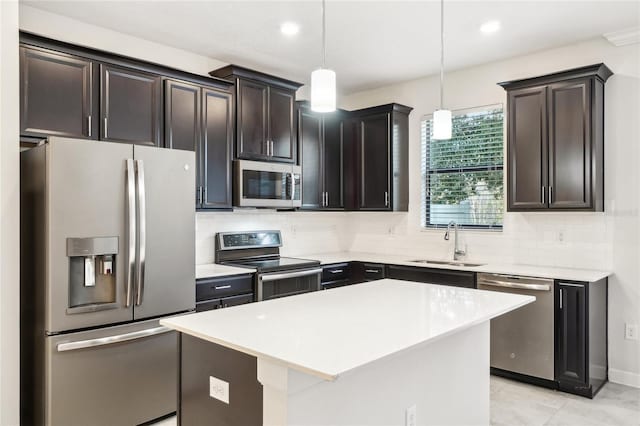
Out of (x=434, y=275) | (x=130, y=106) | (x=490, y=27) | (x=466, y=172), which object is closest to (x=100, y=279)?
(x=130, y=106)

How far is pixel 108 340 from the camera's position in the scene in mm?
2730

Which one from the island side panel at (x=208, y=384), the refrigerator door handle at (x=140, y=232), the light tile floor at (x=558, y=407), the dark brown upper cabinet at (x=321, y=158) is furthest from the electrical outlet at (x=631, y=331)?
the refrigerator door handle at (x=140, y=232)

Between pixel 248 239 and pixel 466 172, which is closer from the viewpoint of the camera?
pixel 248 239

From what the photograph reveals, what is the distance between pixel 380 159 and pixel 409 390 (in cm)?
312

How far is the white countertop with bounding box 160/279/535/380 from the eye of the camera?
4.94 ft

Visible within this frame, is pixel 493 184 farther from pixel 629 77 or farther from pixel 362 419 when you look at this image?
pixel 362 419

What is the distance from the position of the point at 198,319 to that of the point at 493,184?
3.34m

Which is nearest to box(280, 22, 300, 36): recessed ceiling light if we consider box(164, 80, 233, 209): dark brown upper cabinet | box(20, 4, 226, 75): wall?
box(164, 80, 233, 209): dark brown upper cabinet

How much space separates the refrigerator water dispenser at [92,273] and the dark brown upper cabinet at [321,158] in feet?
7.41

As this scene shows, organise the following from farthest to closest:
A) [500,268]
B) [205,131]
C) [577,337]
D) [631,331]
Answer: [500,268]
[205,131]
[631,331]
[577,337]

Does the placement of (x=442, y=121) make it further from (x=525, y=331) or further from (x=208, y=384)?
(x=525, y=331)

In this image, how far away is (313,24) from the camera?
3.51 m

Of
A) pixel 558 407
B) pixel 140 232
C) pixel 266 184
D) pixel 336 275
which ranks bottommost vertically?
pixel 558 407

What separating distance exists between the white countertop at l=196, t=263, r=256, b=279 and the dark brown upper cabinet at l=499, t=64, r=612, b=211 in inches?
91.8
